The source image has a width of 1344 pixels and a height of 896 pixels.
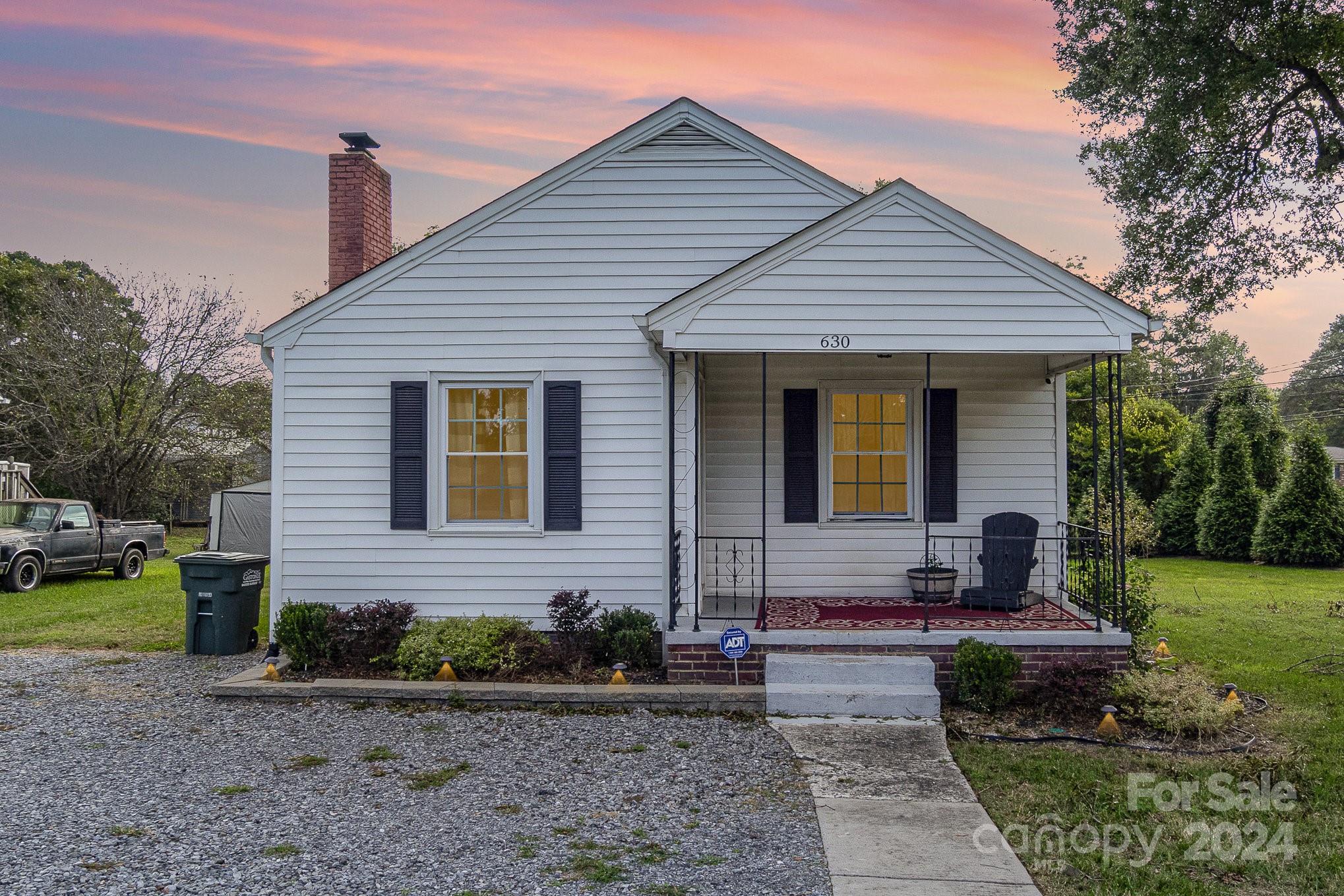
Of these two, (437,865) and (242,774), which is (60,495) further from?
(437,865)

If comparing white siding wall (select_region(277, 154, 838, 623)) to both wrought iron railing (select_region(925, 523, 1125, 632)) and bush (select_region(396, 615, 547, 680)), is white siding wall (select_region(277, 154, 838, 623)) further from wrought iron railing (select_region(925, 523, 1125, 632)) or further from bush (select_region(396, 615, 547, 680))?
wrought iron railing (select_region(925, 523, 1125, 632))

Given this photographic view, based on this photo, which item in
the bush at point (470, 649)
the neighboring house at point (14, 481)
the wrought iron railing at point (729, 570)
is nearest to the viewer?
the bush at point (470, 649)

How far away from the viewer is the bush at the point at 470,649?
820 centimetres

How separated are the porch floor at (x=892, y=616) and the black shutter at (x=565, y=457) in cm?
156

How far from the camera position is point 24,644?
10820 millimetres

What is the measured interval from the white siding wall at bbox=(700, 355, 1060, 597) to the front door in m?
12.8

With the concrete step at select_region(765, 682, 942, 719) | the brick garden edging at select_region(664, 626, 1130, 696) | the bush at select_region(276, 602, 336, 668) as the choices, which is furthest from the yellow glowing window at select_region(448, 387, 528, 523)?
the concrete step at select_region(765, 682, 942, 719)

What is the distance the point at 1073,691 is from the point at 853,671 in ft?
5.48

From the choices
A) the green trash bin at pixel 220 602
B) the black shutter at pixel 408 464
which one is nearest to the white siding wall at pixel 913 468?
the black shutter at pixel 408 464

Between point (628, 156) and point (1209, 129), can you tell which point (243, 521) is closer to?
point (628, 156)

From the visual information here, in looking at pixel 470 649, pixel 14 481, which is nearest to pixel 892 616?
pixel 470 649

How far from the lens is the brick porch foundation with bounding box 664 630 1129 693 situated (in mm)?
7684

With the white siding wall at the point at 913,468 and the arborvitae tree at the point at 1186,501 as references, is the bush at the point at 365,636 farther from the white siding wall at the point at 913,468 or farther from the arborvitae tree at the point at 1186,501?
the arborvitae tree at the point at 1186,501

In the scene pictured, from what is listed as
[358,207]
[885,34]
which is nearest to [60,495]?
[358,207]
